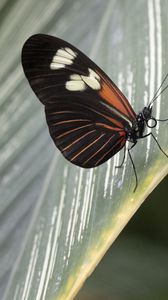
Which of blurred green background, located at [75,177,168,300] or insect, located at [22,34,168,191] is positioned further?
blurred green background, located at [75,177,168,300]

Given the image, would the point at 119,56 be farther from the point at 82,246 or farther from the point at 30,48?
the point at 82,246

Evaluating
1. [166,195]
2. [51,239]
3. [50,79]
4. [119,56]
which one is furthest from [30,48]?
[166,195]

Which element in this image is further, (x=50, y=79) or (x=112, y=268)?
(x=112, y=268)

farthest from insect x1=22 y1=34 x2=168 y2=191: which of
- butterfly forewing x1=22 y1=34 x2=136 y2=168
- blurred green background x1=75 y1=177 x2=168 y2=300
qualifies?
blurred green background x1=75 y1=177 x2=168 y2=300

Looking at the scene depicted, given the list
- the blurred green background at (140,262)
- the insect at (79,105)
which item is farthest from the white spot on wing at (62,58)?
the blurred green background at (140,262)

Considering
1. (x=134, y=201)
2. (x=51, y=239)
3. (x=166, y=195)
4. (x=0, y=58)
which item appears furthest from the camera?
(x=166, y=195)

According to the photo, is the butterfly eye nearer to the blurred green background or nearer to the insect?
the insect

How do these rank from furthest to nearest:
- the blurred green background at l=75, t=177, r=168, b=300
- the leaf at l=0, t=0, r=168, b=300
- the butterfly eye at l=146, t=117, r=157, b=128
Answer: the blurred green background at l=75, t=177, r=168, b=300
the butterfly eye at l=146, t=117, r=157, b=128
the leaf at l=0, t=0, r=168, b=300
